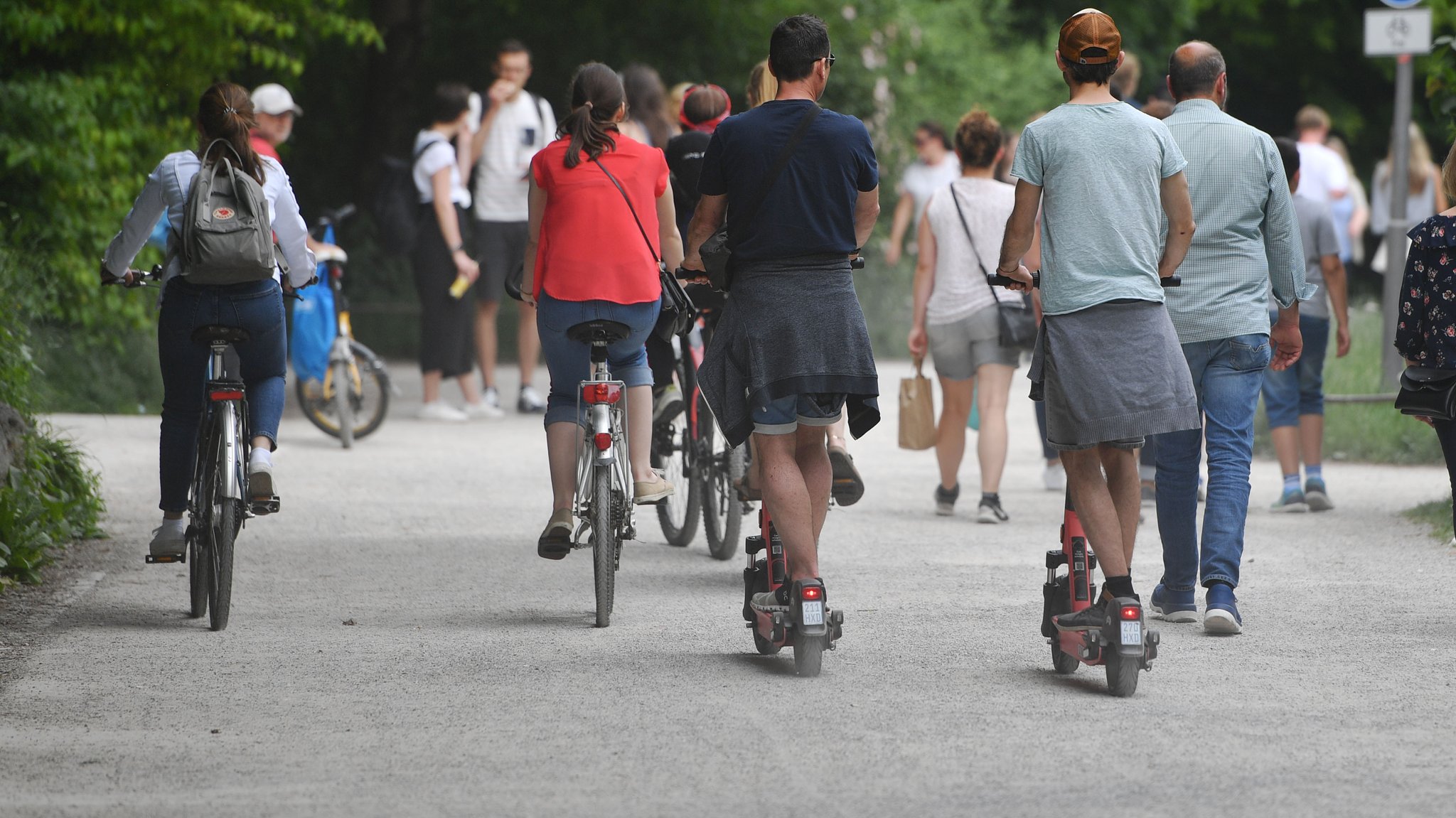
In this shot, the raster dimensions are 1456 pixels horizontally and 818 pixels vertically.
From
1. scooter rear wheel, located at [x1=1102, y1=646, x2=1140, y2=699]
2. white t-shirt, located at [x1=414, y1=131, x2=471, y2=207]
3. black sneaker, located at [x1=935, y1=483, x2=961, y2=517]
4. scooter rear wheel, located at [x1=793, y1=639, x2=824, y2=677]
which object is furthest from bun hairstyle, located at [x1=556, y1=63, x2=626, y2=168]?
white t-shirt, located at [x1=414, y1=131, x2=471, y2=207]

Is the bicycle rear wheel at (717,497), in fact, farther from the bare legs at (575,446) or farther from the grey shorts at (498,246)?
the grey shorts at (498,246)

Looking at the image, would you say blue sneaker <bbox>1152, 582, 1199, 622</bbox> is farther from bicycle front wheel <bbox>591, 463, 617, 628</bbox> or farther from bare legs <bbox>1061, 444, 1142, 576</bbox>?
bicycle front wheel <bbox>591, 463, 617, 628</bbox>

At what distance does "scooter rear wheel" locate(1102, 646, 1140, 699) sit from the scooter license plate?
0.14 feet

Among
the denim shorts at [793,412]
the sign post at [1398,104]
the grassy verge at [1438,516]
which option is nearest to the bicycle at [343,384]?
the grassy verge at [1438,516]

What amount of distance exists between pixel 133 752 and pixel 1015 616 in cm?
322

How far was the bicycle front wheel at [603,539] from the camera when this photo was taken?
23.1 ft

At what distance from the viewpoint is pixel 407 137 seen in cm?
2375

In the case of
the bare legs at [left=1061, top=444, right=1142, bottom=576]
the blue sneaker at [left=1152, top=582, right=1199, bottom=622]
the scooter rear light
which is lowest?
the blue sneaker at [left=1152, top=582, right=1199, bottom=622]

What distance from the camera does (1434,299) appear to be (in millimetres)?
6848

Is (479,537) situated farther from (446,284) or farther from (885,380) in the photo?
(885,380)

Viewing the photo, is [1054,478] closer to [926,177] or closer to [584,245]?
[584,245]

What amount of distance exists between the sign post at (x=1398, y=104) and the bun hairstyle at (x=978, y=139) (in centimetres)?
453

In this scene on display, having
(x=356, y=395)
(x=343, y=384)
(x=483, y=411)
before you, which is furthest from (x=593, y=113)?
(x=483, y=411)

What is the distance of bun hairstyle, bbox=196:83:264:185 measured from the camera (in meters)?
7.13
